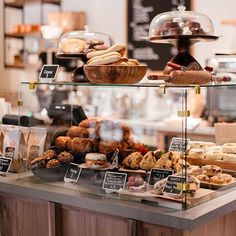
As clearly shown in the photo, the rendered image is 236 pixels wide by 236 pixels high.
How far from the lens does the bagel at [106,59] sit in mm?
2029

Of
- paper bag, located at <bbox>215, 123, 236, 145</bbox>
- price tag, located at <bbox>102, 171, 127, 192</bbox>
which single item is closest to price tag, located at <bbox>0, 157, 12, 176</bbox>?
price tag, located at <bbox>102, 171, 127, 192</bbox>

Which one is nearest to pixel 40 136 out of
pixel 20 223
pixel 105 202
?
pixel 20 223

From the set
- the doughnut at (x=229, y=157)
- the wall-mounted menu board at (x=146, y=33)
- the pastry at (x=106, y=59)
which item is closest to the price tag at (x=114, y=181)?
the pastry at (x=106, y=59)

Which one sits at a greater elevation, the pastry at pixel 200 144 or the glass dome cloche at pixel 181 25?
the glass dome cloche at pixel 181 25

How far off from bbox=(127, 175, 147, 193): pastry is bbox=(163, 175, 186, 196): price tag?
0.37 feet

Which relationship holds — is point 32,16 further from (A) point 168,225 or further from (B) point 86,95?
(A) point 168,225

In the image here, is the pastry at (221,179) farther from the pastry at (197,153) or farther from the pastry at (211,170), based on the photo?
the pastry at (197,153)

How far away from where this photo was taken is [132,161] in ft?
6.82

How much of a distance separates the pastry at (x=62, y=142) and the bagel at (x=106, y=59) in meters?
0.45

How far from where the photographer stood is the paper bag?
8.05 feet

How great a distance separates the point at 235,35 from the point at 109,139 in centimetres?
294

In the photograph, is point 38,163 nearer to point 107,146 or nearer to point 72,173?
point 72,173

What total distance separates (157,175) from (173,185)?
12 cm

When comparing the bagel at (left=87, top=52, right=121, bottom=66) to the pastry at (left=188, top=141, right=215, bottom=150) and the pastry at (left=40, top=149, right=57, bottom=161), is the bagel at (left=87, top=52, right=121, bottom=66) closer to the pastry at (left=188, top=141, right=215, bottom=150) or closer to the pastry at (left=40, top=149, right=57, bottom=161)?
the pastry at (left=40, top=149, right=57, bottom=161)
